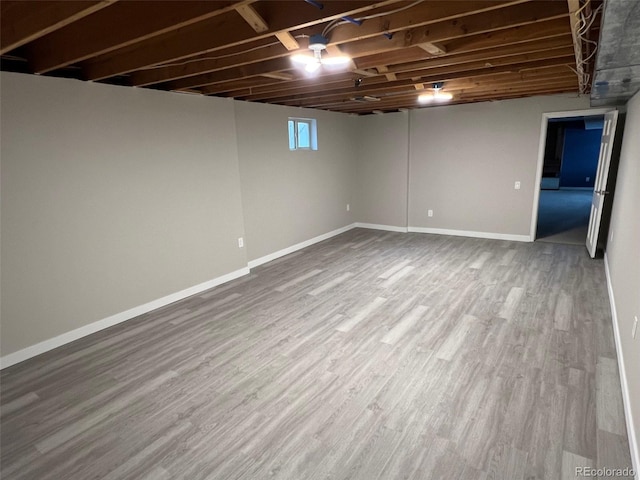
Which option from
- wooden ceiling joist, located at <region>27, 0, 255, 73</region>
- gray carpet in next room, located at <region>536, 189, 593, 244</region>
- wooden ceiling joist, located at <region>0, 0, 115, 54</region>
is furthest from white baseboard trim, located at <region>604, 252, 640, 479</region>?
gray carpet in next room, located at <region>536, 189, 593, 244</region>

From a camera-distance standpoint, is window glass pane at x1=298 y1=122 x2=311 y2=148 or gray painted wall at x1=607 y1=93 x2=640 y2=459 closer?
gray painted wall at x1=607 y1=93 x2=640 y2=459

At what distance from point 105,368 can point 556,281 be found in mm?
4800

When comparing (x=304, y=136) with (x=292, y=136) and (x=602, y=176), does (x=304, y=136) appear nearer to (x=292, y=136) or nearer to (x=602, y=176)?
(x=292, y=136)

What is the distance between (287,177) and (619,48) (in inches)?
171

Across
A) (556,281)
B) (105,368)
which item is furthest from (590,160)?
(105,368)

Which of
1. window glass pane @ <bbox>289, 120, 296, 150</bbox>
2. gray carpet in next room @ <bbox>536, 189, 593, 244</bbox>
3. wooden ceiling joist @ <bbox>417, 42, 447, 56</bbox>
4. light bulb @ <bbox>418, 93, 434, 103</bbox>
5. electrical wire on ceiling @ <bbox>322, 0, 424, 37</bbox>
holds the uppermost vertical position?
light bulb @ <bbox>418, 93, 434, 103</bbox>

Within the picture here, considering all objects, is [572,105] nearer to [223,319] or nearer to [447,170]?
[447,170]

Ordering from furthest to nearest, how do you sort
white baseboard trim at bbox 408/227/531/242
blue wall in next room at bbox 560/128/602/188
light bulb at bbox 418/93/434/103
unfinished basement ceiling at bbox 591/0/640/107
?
blue wall in next room at bbox 560/128/602/188
white baseboard trim at bbox 408/227/531/242
light bulb at bbox 418/93/434/103
unfinished basement ceiling at bbox 591/0/640/107

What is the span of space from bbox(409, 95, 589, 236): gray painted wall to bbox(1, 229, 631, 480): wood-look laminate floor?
217 centimetres

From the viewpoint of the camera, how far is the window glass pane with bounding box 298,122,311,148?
6.15m

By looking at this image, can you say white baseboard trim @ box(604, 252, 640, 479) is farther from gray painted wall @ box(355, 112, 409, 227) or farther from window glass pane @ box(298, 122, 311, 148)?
window glass pane @ box(298, 122, 311, 148)

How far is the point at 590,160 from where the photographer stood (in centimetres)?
1179

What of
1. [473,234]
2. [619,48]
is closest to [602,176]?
[473,234]
